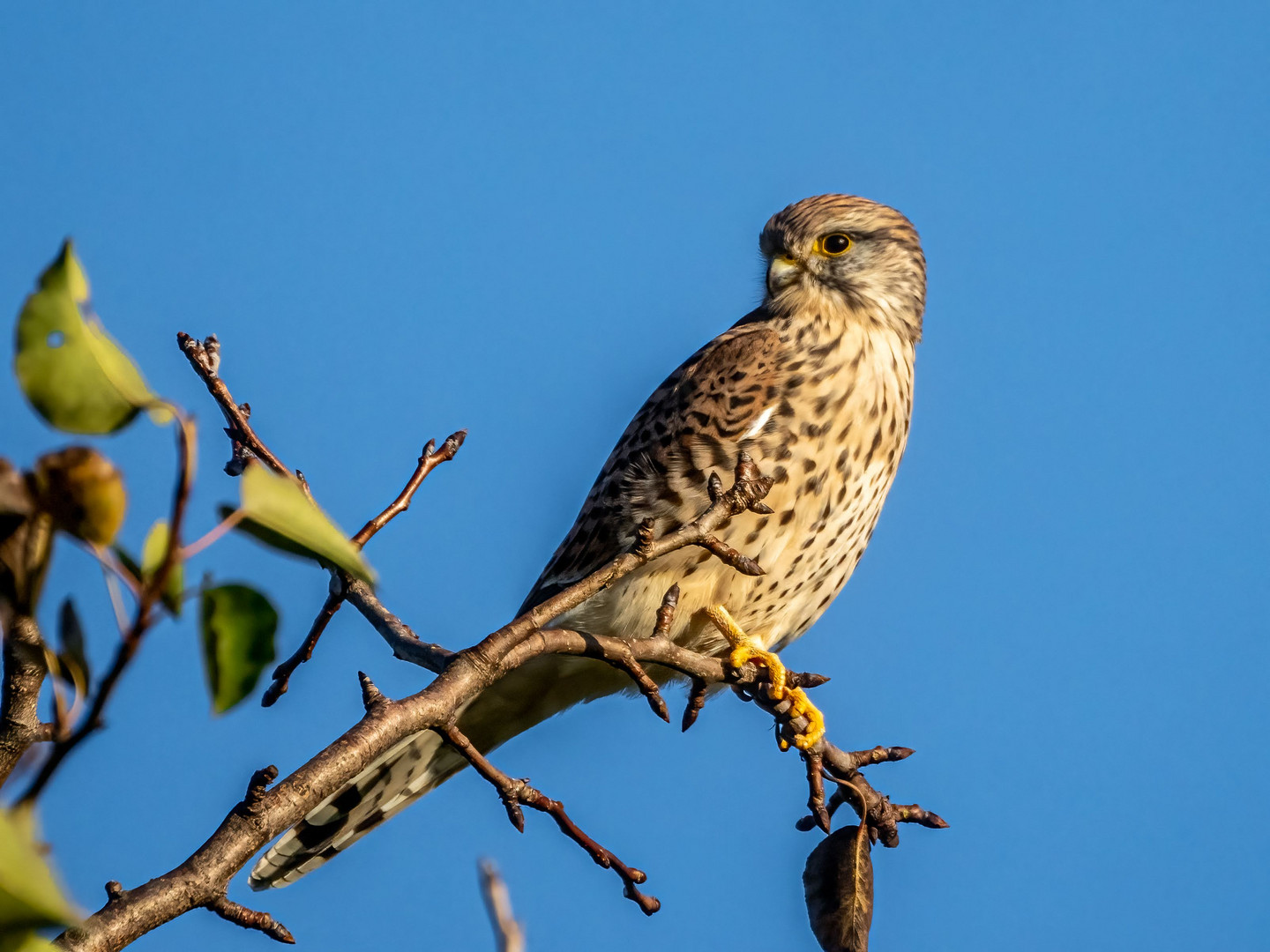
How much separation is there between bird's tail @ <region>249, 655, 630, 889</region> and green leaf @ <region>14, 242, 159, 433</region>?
2094 millimetres

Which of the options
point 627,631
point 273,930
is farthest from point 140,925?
point 627,631

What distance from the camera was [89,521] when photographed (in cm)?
85

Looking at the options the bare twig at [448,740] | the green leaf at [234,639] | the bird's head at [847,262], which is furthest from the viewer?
the bird's head at [847,262]

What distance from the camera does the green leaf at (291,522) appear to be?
2.87 feet

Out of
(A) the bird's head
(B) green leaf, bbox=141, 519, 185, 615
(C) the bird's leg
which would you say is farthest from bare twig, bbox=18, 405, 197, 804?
(A) the bird's head

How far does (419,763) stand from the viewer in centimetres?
352

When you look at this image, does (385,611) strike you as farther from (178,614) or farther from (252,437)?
(178,614)

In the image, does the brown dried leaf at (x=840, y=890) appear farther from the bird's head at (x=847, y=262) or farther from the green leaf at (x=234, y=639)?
the bird's head at (x=847, y=262)

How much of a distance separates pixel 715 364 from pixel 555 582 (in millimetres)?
806

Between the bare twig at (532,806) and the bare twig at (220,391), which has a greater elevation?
the bare twig at (220,391)

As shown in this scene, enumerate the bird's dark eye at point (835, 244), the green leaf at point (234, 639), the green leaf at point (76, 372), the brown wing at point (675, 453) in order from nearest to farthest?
the green leaf at point (76, 372) → the green leaf at point (234, 639) → the brown wing at point (675, 453) → the bird's dark eye at point (835, 244)

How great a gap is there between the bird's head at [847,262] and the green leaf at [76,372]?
3.42 metres

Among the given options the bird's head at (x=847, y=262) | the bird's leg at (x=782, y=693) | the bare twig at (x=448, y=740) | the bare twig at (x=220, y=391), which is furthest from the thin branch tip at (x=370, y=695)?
the bird's head at (x=847, y=262)

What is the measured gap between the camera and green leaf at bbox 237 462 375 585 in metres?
0.87
